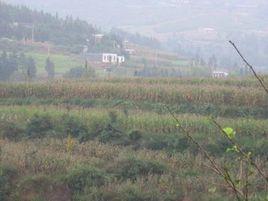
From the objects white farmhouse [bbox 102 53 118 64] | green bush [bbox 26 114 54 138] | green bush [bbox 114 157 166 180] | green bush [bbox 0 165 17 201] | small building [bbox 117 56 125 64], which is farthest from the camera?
small building [bbox 117 56 125 64]

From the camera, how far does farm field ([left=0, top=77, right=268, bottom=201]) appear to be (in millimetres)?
10922

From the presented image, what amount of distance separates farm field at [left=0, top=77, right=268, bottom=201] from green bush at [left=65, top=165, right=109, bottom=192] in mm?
21

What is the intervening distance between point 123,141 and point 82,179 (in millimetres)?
4298

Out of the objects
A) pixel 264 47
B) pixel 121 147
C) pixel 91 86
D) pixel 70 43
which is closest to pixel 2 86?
pixel 91 86

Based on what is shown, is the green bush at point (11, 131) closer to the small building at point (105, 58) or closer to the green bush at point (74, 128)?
the green bush at point (74, 128)

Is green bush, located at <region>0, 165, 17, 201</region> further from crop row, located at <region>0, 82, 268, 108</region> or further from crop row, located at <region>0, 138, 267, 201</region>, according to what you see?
crop row, located at <region>0, 82, 268, 108</region>

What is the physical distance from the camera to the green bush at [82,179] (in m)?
11.1

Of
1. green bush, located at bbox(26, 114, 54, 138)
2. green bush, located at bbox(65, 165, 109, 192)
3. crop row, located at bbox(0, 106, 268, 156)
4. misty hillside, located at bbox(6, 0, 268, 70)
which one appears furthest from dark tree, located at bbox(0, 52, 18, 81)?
misty hillside, located at bbox(6, 0, 268, 70)

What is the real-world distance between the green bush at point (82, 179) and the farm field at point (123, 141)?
2 cm

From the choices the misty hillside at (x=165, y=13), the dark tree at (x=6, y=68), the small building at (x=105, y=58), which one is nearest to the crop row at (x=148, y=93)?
the dark tree at (x=6, y=68)

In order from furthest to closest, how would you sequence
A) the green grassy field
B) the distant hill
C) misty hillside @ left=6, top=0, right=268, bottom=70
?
1. misty hillside @ left=6, top=0, right=268, bottom=70
2. the distant hill
3. the green grassy field

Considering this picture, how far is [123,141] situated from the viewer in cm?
1532

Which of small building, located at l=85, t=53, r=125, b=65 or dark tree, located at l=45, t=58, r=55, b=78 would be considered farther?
small building, located at l=85, t=53, r=125, b=65

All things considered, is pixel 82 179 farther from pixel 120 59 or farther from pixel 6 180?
pixel 120 59
